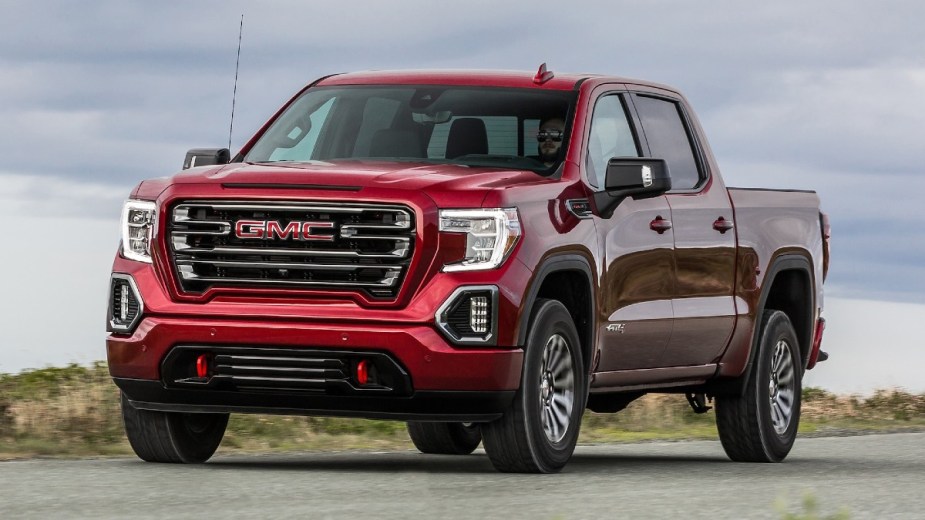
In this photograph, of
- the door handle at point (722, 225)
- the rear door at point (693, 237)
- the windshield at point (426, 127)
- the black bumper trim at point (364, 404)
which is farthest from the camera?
the door handle at point (722, 225)

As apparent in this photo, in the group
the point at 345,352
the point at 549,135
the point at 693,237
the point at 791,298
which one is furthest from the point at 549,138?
the point at 791,298

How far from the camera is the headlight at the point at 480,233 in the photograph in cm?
855

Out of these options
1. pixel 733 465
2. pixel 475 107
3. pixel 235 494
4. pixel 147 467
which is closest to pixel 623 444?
pixel 733 465

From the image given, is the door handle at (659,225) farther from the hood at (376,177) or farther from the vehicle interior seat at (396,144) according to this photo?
the vehicle interior seat at (396,144)

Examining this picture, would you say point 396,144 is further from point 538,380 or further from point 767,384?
point 767,384

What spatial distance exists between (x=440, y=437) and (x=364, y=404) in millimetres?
3697

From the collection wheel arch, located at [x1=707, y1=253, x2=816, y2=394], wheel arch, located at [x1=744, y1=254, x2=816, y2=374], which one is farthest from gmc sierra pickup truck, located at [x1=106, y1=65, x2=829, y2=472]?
wheel arch, located at [x1=744, y1=254, x2=816, y2=374]

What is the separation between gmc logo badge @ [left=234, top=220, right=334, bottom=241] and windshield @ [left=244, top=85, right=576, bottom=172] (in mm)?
1257

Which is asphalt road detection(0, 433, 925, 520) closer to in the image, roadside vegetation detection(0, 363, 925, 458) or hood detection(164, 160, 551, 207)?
hood detection(164, 160, 551, 207)

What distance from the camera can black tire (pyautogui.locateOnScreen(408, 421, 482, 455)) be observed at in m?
12.3

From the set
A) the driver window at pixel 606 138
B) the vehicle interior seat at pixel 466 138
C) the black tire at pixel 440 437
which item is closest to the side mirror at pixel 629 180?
the driver window at pixel 606 138

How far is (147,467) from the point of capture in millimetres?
9320

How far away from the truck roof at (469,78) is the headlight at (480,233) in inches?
72.3

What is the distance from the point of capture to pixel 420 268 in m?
8.52
